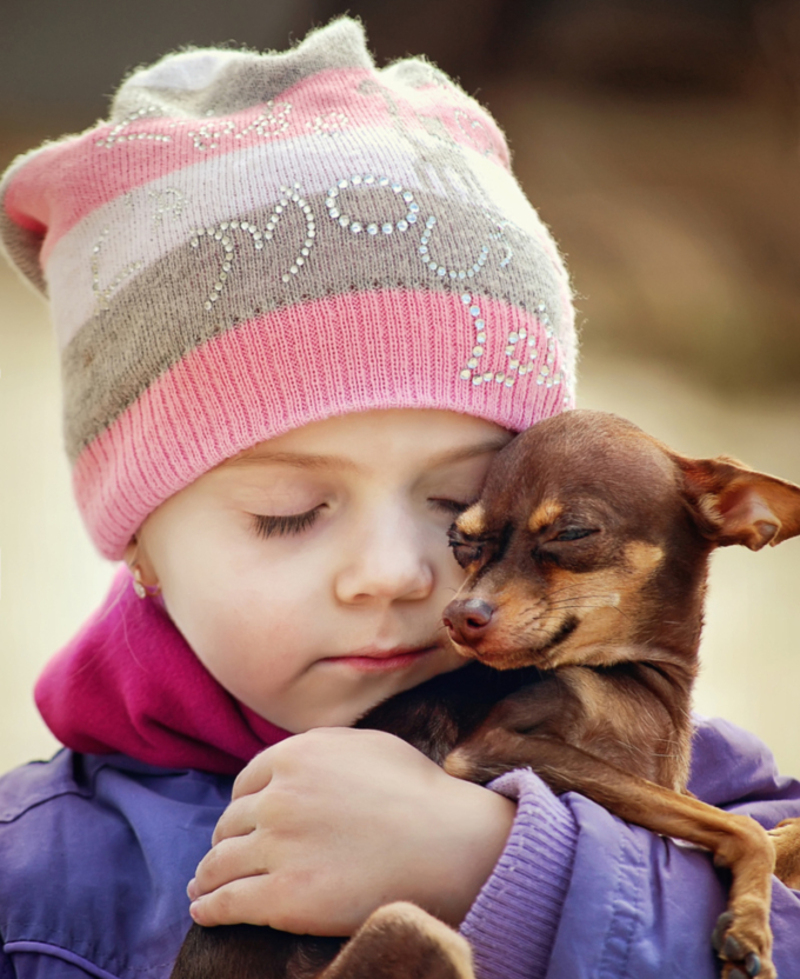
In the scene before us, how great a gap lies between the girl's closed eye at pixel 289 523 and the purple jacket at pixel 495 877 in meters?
0.49

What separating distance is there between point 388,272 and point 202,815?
2.98 feet

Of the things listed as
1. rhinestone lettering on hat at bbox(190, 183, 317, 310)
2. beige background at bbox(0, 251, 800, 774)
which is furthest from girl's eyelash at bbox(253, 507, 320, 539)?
beige background at bbox(0, 251, 800, 774)

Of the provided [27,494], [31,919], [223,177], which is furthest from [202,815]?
[27,494]

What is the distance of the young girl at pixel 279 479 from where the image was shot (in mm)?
1287

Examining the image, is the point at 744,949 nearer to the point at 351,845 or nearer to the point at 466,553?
the point at 351,845

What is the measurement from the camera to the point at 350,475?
149cm

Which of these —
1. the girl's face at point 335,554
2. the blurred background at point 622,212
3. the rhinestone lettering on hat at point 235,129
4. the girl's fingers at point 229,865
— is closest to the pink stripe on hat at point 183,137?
the rhinestone lettering on hat at point 235,129

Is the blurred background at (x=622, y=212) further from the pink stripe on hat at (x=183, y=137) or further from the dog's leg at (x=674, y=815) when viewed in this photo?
the dog's leg at (x=674, y=815)

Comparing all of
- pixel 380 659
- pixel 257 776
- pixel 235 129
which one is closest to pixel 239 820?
pixel 257 776

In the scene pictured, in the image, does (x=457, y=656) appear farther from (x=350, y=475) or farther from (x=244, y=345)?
(x=244, y=345)

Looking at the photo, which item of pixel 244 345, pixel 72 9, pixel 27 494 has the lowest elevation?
pixel 27 494

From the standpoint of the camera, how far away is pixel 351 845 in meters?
1.24

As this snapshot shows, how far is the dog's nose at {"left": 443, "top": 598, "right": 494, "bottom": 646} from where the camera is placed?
4.21 ft

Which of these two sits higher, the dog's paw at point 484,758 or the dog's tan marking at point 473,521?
the dog's tan marking at point 473,521
